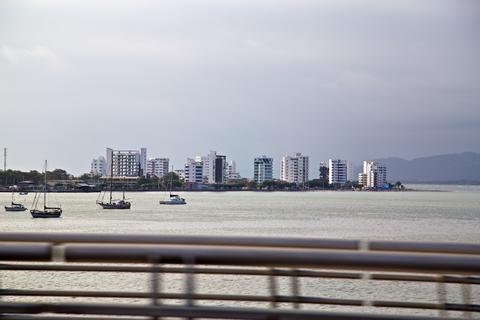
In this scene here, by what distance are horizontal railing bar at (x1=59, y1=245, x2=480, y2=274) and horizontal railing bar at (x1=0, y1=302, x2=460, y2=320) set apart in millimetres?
327

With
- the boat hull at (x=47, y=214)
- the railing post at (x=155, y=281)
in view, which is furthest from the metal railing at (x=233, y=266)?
the boat hull at (x=47, y=214)

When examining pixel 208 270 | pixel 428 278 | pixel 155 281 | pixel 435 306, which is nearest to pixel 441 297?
pixel 428 278

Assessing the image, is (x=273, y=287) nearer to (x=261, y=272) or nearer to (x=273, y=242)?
(x=261, y=272)

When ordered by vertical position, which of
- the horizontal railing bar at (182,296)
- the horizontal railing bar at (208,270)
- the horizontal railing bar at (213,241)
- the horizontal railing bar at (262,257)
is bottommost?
the horizontal railing bar at (182,296)

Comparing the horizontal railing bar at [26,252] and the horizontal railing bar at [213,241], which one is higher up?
the horizontal railing bar at [213,241]

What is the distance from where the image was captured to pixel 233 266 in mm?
5090

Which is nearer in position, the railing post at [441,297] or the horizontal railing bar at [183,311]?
the horizontal railing bar at [183,311]

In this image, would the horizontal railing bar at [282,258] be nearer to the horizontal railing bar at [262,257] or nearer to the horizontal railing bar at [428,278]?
the horizontal railing bar at [262,257]

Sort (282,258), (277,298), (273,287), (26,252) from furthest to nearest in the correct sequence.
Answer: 1. (273,287)
2. (277,298)
3. (26,252)
4. (282,258)

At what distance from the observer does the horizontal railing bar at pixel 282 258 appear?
4.56m

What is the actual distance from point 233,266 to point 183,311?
491 mm

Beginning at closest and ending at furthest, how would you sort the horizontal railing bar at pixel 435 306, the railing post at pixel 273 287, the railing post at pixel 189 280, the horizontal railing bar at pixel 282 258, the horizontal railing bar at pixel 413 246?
the horizontal railing bar at pixel 282 258, the railing post at pixel 189 280, the horizontal railing bar at pixel 435 306, the railing post at pixel 273 287, the horizontal railing bar at pixel 413 246

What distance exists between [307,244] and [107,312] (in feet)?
5.40

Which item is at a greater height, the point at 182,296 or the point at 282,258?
the point at 282,258
